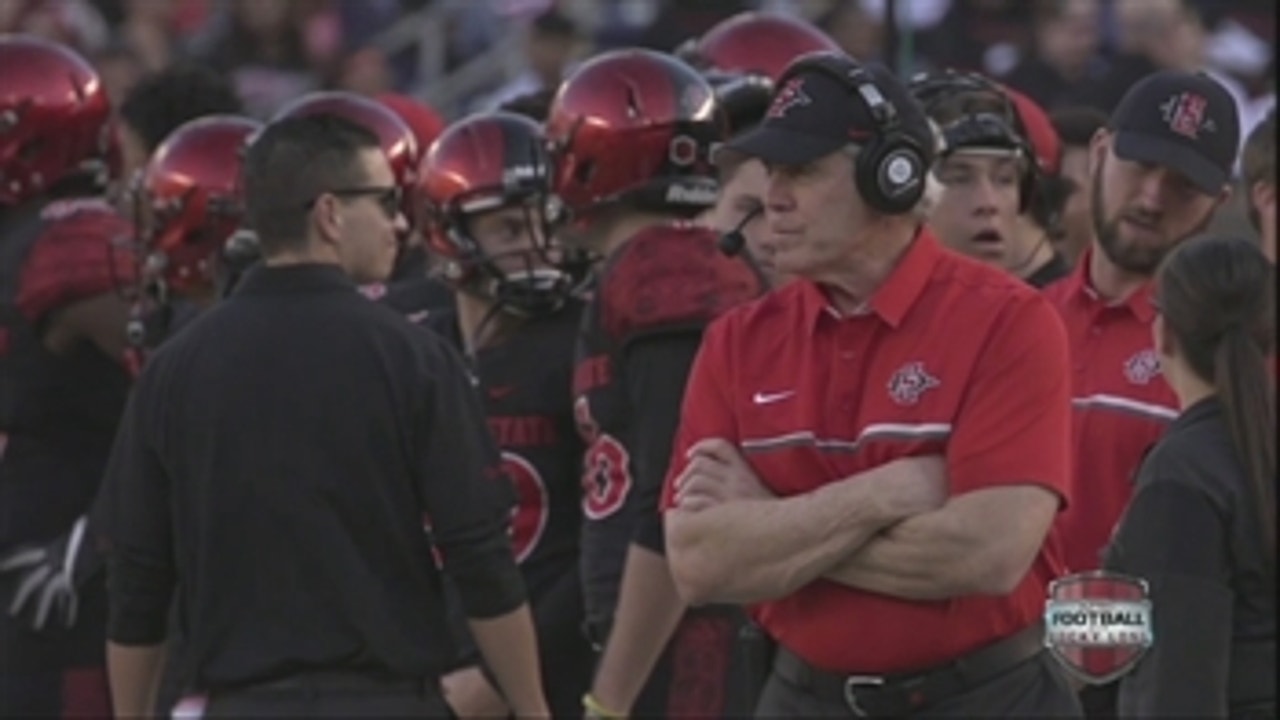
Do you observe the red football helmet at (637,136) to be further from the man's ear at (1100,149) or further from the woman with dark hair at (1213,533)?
the woman with dark hair at (1213,533)

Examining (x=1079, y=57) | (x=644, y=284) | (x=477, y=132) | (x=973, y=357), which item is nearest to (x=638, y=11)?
(x=1079, y=57)

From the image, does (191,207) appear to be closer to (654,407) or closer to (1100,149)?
(654,407)

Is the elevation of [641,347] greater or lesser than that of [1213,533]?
lesser

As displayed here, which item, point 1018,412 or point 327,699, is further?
point 327,699

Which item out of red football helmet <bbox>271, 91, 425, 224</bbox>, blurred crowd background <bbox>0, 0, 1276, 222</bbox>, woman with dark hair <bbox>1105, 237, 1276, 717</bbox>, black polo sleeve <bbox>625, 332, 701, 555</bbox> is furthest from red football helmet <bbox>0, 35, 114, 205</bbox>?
woman with dark hair <bbox>1105, 237, 1276, 717</bbox>

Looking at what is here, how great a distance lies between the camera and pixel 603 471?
702cm

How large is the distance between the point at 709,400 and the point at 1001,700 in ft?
2.62

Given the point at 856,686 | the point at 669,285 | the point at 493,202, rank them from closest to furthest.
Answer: the point at 856,686
the point at 669,285
the point at 493,202

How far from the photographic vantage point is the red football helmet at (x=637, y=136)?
24.5 feet

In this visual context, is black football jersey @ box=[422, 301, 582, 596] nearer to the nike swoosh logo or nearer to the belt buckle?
the nike swoosh logo

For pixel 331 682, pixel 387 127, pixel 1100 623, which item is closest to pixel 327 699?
pixel 331 682

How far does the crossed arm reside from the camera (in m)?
5.58

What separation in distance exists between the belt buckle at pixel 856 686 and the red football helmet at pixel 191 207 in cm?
348

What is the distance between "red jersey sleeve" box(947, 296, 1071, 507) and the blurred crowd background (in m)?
6.04
